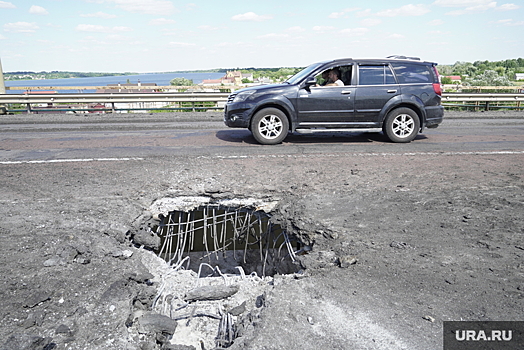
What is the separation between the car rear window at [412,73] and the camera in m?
9.25

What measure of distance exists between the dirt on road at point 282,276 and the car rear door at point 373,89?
284 cm

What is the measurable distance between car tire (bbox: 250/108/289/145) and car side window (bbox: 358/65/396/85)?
2.02 meters

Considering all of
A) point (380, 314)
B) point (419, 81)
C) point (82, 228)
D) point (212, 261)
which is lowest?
point (212, 261)

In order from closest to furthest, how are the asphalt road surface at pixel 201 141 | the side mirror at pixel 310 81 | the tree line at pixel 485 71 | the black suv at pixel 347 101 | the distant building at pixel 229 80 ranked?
the asphalt road surface at pixel 201 141, the side mirror at pixel 310 81, the black suv at pixel 347 101, the distant building at pixel 229 80, the tree line at pixel 485 71

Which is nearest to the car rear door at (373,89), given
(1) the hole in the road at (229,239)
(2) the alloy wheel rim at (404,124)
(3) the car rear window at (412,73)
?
(3) the car rear window at (412,73)

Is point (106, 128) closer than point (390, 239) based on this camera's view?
No

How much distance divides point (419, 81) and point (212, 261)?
634cm

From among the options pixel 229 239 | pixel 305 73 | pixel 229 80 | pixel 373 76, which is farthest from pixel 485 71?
pixel 229 239

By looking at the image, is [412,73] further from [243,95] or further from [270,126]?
[243,95]

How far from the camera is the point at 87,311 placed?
321 centimetres

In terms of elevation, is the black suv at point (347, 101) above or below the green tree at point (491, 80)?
below

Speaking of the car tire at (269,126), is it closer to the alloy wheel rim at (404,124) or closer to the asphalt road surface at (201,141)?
the asphalt road surface at (201,141)

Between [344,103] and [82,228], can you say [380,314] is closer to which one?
[82,228]

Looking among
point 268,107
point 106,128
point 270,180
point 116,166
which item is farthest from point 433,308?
point 106,128
